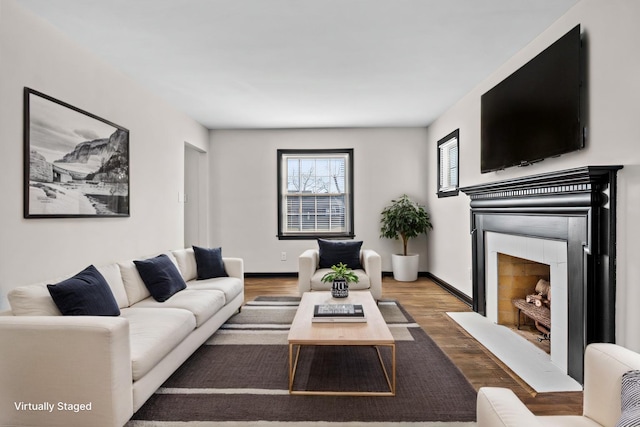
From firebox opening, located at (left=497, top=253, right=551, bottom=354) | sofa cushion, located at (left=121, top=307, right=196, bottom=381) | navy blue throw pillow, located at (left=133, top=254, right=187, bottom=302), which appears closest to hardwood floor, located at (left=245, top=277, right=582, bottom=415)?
firebox opening, located at (left=497, top=253, right=551, bottom=354)

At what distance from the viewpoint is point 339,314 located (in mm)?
2818

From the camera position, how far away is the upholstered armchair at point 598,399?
3.64ft

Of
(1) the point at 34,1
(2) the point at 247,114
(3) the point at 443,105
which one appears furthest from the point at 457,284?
(1) the point at 34,1

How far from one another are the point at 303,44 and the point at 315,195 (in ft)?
11.9

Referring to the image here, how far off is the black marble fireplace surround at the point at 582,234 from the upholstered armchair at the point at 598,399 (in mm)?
1143

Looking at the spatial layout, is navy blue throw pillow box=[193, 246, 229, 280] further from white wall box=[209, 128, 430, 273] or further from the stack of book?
white wall box=[209, 128, 430, 273]

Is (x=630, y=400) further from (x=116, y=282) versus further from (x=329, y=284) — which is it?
(x=329, y=284)

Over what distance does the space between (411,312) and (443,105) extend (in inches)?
111

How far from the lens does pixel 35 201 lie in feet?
8.73

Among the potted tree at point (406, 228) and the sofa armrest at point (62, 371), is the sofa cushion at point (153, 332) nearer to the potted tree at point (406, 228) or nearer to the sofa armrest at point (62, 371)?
the sofa armrest at point (62, 371)

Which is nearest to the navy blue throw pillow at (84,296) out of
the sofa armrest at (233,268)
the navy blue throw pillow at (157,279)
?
the navy blue throw pillow at (157,279)

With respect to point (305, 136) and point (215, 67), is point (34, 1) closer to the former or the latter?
point (215, 67)

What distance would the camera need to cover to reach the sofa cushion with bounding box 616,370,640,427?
986 mm

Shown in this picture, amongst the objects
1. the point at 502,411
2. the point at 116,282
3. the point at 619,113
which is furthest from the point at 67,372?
the point at 619,113
